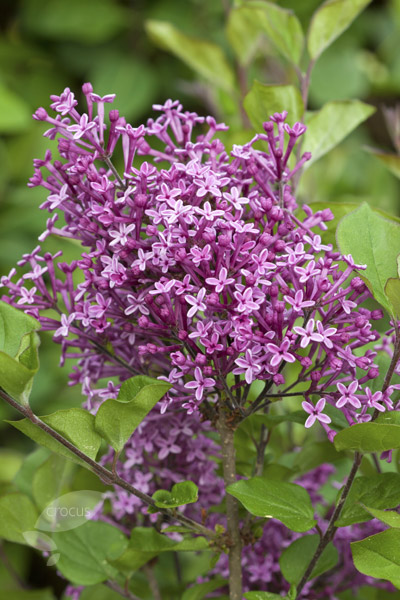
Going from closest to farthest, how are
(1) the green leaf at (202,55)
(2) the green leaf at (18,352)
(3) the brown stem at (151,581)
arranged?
1. (2) the green leaf at (18,352)
2. (3) the brown stem at (151,581)
3. (1) the green leaf at (202,55)

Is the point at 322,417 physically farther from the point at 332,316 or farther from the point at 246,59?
the point at 246,59

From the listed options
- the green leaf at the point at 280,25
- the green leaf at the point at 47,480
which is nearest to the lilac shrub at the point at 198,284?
the green leaf at the point at 47,480

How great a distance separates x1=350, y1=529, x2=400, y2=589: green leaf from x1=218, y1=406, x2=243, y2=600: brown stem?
9 centimetres

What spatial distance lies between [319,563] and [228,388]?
16 centimetres

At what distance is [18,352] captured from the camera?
42 centimetres

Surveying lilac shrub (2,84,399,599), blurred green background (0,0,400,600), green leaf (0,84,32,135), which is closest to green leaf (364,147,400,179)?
lilac shrub (2,84,399,599)

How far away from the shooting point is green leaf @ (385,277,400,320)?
0.40 meters

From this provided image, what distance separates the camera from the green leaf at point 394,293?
398 millimetres

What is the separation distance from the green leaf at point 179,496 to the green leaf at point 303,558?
99 millimetres

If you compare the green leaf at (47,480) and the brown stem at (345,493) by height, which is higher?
the brown stem at (345,493)

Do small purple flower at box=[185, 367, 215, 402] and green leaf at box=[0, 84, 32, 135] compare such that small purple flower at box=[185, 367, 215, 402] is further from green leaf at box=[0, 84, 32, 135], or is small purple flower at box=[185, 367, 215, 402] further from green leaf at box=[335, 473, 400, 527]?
green leaf at box=[0, 84, 32, 135]

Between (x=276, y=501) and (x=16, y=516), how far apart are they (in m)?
0.22

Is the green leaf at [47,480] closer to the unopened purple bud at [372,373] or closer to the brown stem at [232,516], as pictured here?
the brown stem at [232,516]

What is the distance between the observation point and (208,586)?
1.66 feet
